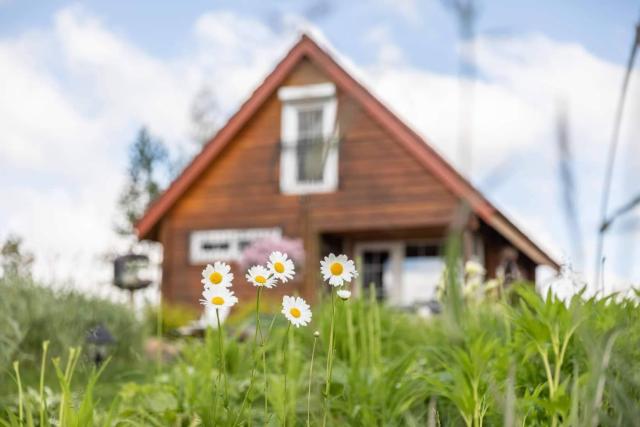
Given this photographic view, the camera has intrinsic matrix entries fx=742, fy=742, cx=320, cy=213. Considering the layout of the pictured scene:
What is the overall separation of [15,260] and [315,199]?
8149mm

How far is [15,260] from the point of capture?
5418 millimetres

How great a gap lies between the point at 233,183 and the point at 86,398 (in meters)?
12.2

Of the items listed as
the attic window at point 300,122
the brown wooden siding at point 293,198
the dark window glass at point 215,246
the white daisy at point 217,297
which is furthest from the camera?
the dark window glass at point 215,246

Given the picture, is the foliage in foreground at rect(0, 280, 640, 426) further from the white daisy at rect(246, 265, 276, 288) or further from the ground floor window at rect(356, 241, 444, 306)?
the ground floor window at rect(356, 241, 444, 306)

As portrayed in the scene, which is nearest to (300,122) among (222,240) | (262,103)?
(262,103)

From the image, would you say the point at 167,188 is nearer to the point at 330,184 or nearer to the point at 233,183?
the point at 233,183

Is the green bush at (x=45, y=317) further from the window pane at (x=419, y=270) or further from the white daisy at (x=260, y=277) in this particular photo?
the window pane at (x=419, y=270)

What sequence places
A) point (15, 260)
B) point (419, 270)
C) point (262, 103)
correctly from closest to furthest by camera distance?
point (15, 260) → point (419, 270) → point (262, 103)

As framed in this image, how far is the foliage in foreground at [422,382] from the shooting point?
5.71 ft

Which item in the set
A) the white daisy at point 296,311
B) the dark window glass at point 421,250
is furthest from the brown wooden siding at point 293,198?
the white daisy at point 296,311

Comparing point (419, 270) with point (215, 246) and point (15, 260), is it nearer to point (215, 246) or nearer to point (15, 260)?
point (215, 246)

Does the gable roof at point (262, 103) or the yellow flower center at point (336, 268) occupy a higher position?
the gable roof at point (262, 103)

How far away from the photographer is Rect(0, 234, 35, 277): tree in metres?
5.17

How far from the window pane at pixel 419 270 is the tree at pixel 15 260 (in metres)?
9.07
